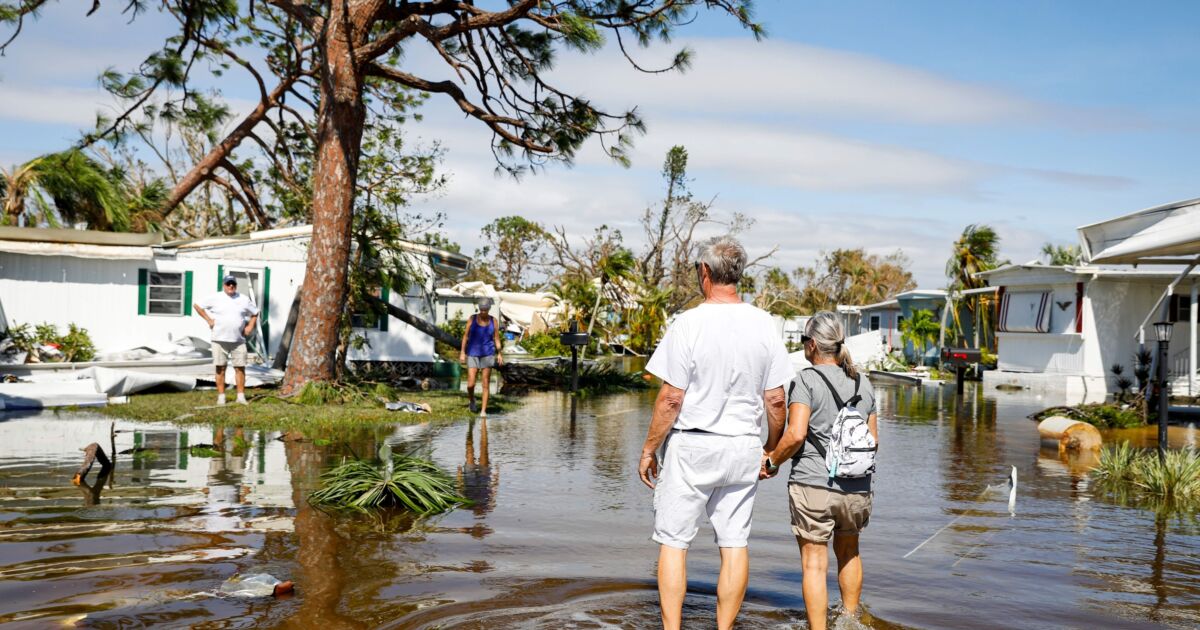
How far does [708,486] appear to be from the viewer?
455 cm

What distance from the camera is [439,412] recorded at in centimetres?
1409

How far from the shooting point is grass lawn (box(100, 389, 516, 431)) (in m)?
12.0

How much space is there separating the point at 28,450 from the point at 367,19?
24.8 ft

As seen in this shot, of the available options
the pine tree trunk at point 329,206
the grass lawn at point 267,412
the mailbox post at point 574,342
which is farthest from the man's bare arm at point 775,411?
the mailbox post at point 574,342

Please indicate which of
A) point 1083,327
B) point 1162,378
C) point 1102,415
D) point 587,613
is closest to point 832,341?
point 587,613

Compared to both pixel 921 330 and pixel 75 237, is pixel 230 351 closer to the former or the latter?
pixel 75 237

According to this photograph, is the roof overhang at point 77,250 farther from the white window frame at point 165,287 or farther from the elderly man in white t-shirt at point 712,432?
the elderly man in white t-shirt at point 712,432

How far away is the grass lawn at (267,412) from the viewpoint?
1200 cm

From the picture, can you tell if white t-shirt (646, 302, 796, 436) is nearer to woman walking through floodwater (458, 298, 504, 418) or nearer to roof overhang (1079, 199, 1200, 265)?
woman walking through floodwater (458, 298, 504, 418)

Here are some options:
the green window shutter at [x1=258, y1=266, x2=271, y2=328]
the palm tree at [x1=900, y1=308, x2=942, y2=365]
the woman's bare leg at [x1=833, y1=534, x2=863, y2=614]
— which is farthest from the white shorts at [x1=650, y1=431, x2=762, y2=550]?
the palm tree at [x1=900, y1=308, x2=942, y2=365]

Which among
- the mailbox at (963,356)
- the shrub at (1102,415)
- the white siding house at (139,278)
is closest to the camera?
the shrub at (1102,415)

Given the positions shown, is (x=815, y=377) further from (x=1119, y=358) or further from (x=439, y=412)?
(x=1119, y=358)

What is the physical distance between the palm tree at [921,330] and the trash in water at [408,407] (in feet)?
69.5

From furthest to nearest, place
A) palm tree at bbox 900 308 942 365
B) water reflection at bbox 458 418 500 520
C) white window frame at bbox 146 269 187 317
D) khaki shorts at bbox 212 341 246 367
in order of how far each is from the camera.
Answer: palm tree at bbox 900 308 942 365 → white window frame at bbox 146 269 187 317 → khaki shorts at bbox 212 341 246 367 → water reflection at bbox 458 418 500 520
